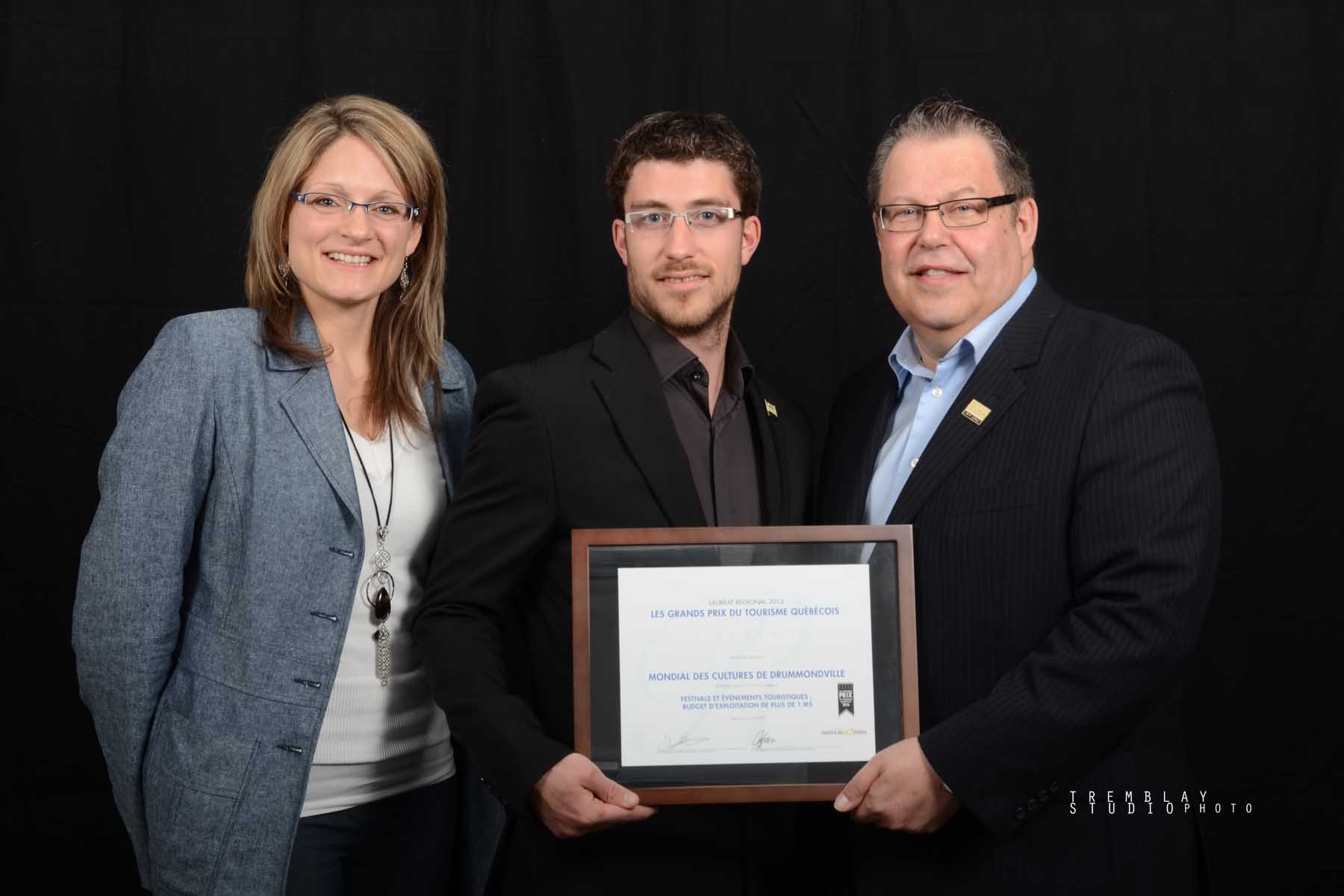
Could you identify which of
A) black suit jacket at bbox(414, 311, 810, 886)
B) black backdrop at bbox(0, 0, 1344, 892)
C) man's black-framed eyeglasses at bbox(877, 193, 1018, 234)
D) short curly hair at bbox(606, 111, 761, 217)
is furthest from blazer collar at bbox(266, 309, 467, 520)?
man's black-framed eyeglasses at bbox(877, 193, 1018, 234)

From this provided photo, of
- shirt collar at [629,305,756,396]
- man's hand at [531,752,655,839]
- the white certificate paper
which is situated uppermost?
shirt collar at [629,305,756,396]

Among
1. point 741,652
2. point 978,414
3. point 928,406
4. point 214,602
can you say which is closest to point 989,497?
point 978,414

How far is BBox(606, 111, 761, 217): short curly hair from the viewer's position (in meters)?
2.77

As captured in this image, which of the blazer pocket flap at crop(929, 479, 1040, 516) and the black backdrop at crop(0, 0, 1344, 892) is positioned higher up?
the black backdrop at crop(0, 0, 1344, 892)

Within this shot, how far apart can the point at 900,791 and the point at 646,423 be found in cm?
85

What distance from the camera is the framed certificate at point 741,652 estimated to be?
7.36 ft

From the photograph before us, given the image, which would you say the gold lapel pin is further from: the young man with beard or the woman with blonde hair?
the woman with blonde hair

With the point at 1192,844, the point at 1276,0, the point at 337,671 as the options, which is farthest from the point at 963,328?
the point at 1276,0

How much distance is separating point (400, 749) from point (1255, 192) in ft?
8.93

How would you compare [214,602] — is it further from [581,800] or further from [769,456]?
[769,456]

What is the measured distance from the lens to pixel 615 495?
Result: 8.18ft

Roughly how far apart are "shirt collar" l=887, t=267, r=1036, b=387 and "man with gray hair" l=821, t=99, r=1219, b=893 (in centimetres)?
7

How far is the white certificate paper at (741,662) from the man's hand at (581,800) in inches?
2.6
